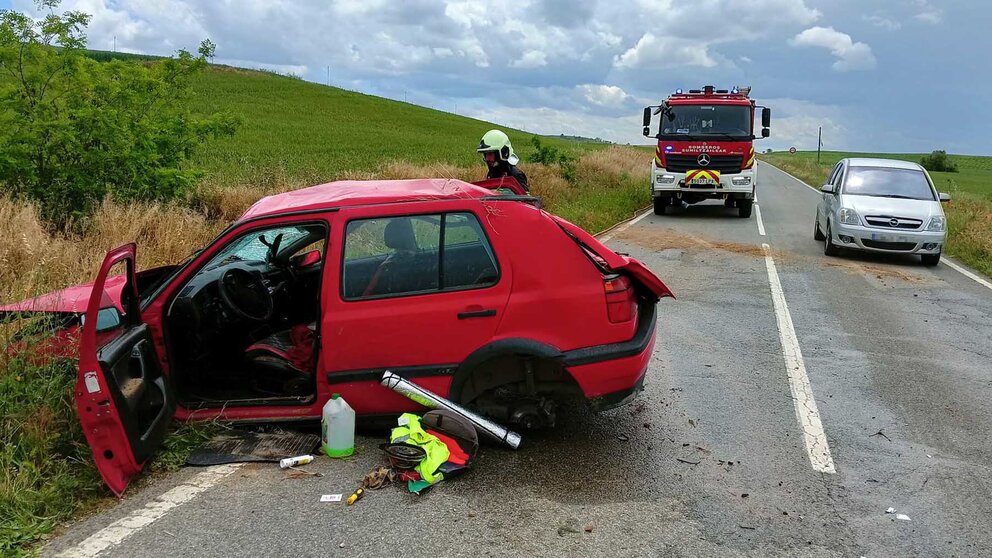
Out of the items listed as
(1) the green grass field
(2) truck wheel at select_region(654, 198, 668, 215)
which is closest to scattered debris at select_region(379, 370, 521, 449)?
(1) the green grass field

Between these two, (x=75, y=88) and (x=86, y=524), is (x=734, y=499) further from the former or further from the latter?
(x=75, y=88)

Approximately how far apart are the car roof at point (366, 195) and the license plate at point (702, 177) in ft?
44.8

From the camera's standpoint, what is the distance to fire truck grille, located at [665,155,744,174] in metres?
17.4

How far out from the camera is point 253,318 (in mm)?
4699

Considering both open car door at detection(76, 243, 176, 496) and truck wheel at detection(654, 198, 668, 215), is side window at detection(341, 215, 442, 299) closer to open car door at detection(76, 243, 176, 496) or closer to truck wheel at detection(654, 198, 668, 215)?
open car door at detection(76, 243, 176, 496)

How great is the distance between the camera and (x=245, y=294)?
4.73m

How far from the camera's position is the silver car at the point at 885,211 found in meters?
11.6

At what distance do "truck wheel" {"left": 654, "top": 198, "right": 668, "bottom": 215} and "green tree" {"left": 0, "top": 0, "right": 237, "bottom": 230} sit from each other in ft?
40.3

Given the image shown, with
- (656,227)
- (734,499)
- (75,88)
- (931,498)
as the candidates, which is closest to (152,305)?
(734,499)

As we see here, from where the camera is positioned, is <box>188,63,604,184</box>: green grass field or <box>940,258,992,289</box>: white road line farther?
<box>188,63,604,184</box>: green grass field

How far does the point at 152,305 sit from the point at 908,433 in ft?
15.8

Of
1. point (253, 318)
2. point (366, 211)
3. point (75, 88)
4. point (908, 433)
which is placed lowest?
point (908, 433)

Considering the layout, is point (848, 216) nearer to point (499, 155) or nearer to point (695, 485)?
point (499, 155)

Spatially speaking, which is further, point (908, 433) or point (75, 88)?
point (75, 88)
